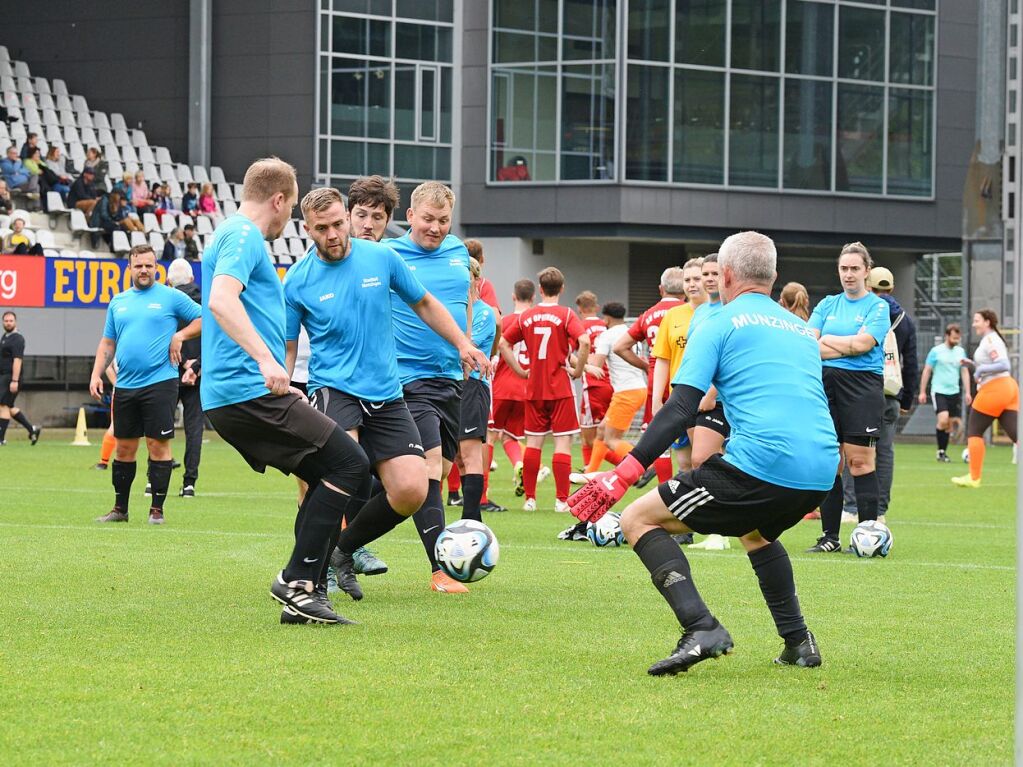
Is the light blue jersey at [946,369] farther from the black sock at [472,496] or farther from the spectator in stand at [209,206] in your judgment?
the black sock at [472,496]

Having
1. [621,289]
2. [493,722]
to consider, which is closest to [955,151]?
[621,289]

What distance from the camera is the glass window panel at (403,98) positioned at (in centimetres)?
3809

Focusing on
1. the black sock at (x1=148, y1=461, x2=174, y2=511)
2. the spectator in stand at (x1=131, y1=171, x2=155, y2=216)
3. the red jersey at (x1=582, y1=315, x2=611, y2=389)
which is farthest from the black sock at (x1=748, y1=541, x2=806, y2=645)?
the spectator in stand at (x1=131, y1=171, x2=155, y2=216)

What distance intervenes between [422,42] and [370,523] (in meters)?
31.2

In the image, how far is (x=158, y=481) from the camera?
12.5m

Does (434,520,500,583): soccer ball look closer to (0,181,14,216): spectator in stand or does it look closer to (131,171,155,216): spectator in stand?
(0,181,14,216): spectator in stand

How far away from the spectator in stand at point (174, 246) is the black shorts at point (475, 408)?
17.5 m

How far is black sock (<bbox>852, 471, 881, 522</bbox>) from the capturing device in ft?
36.8

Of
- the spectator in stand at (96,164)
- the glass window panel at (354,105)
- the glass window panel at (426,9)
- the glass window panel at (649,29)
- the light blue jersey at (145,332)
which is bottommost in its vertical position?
the light blue jersey at (145,332)

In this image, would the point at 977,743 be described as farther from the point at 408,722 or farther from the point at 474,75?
the point at 474,75

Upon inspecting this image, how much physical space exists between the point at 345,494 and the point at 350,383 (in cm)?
69

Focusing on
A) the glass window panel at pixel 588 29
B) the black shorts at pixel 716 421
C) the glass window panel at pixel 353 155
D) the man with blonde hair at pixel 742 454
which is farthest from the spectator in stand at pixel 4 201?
the man with blonde hair at pixel 742 454

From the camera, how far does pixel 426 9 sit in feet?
126

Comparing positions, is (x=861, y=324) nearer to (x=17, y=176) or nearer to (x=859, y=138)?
(x=17, y=176)
